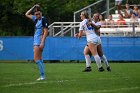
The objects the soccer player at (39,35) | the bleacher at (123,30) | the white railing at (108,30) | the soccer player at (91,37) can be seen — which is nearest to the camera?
the soccer player at (39,35)

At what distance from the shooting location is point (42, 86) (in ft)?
45.3

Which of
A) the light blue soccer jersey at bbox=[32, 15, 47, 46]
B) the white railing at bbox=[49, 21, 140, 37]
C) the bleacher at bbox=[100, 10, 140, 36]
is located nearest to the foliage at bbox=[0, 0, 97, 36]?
the white railing at bbox=[49, 21, 140, 37]

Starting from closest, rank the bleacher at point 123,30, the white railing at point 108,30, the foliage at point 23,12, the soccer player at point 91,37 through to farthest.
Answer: the soccer player at point 91,37 → the bleacher at point 123,30 → the white railing at point 108,30 → the foliage at point 23,12

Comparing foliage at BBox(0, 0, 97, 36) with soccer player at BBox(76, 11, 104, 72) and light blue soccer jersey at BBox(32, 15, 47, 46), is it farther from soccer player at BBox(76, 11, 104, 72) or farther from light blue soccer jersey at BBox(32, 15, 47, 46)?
light blue soccer jersey at BBox(32, 15, 47, 46)

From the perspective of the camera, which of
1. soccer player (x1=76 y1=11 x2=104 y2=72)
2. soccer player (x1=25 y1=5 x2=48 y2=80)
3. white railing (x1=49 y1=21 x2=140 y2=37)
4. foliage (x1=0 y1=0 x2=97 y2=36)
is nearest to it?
soccer player (x1=25 y1=5 x2=48 y2=80)

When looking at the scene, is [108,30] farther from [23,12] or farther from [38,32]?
[38,32]

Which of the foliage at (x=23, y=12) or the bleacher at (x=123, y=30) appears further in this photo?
the foliage at (x=23, y=12)

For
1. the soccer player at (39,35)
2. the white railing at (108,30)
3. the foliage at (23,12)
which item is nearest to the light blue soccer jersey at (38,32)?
the soccer player at (39,35)

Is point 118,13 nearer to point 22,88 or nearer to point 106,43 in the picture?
point 106,43

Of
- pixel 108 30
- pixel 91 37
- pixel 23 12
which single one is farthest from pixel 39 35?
pixel 23 12

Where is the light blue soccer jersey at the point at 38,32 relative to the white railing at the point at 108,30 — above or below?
above

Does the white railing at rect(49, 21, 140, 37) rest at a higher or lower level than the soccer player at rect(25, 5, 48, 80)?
lower

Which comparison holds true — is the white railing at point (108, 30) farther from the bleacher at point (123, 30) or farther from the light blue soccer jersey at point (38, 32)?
the light blue soccer jersey at point (38, 32)

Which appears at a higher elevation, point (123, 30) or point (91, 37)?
point (91, 37)
